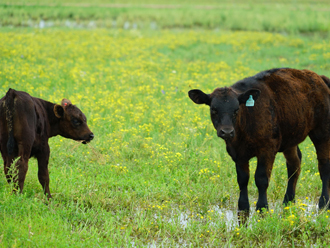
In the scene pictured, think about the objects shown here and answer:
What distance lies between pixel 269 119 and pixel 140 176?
8.19 feet

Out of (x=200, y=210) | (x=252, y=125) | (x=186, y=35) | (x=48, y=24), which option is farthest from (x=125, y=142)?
(x=48, y=24)

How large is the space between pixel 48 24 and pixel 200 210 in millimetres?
25368

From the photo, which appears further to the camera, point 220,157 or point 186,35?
point 186,35

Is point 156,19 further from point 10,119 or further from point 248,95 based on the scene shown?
point 10,119

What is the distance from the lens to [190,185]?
6996 mm

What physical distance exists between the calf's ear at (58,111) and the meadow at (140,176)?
1051 millimetres

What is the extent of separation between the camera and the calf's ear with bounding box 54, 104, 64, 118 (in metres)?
6.18

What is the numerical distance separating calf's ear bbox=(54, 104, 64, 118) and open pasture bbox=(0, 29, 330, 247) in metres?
1.07

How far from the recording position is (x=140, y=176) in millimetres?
7172

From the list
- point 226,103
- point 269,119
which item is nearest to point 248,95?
point 226,103

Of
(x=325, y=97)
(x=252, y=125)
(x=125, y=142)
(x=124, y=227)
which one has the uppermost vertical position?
(x=325, y=97)

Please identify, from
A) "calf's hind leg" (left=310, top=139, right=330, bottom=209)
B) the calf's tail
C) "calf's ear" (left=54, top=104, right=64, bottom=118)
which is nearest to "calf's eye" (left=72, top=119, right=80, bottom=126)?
"calf's ear" (left=54, top=104, right=64, bottom=118)

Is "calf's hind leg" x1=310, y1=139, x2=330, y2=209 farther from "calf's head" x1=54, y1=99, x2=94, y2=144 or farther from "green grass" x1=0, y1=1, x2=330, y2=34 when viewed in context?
"green grass" x1=0, y1=1, x2=330, y2=34

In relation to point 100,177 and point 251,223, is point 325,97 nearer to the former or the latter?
point 251,223
